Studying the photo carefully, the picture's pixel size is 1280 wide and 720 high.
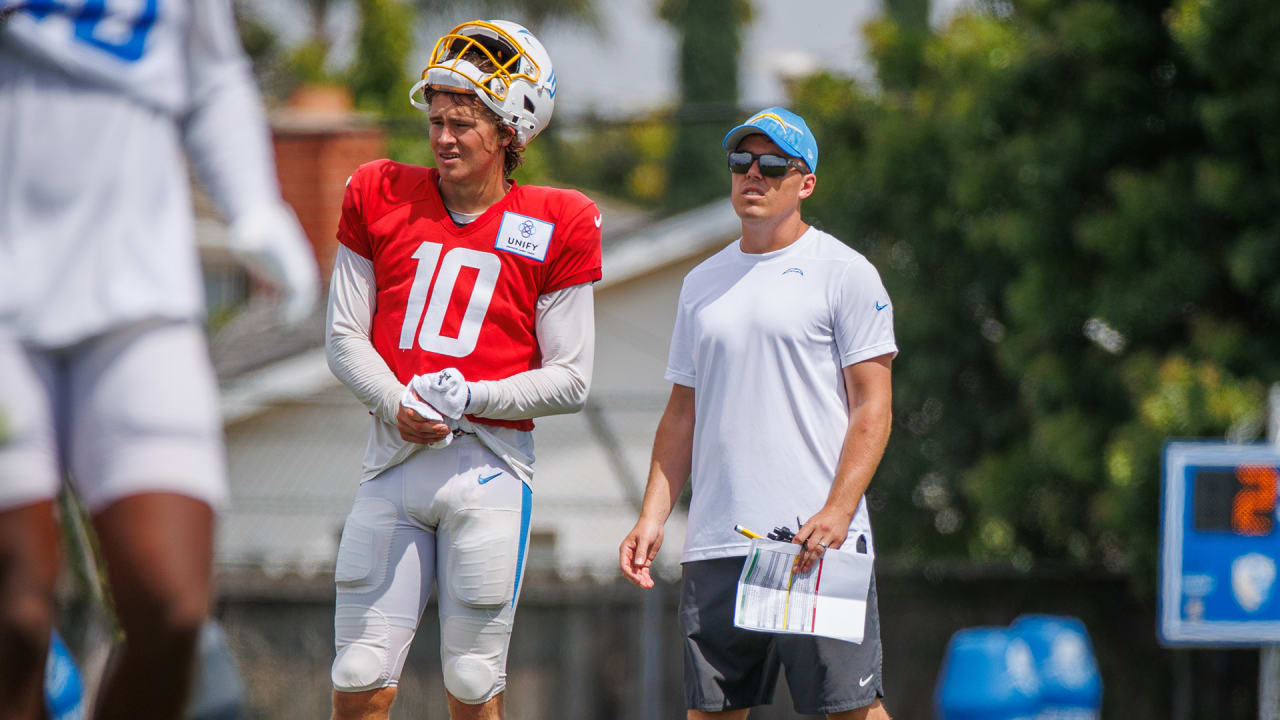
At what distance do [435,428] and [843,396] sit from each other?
1190 mm

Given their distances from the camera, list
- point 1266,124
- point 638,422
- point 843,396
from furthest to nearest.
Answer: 1. point 638,422
2. point 1266,124
3. point 843,396

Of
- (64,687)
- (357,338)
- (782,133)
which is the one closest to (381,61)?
(782,133)

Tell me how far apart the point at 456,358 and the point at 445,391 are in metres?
0.18

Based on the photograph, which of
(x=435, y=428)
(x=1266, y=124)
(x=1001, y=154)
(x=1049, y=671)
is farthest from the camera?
(x=1001, y=154)

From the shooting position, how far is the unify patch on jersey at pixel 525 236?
4465 millimetres

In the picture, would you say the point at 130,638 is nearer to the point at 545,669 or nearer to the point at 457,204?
the point at 457,204

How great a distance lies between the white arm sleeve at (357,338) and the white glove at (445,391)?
0.33 ft

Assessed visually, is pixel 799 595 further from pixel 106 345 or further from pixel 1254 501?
pixel 1254 501

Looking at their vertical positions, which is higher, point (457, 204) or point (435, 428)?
point (457, 204)

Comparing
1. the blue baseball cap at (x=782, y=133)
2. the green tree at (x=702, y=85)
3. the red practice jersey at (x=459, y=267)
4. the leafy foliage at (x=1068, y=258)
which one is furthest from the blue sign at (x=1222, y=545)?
the green tree at (x=702, y=85)

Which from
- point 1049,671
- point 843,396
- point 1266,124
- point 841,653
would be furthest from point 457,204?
point 1266,124

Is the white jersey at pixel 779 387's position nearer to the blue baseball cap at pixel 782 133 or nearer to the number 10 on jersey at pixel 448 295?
the blue baseball cap at pixel 782 133

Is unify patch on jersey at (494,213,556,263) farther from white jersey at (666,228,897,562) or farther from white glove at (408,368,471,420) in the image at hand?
white jersey at (666,228,897,562)

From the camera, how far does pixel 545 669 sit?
14320 millimetres
